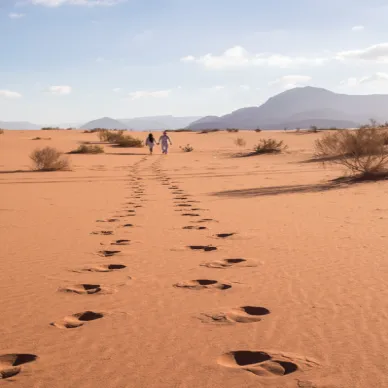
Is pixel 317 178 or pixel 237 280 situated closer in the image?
pixel 237 280

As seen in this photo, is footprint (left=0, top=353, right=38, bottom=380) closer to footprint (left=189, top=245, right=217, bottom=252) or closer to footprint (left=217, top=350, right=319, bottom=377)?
footprint (left=217, top=350, right=319, bottom=377)

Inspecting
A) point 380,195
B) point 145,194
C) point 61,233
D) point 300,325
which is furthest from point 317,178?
point 300,325

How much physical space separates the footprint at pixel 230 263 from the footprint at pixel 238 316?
1.18 m

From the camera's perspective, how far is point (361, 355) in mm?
2670

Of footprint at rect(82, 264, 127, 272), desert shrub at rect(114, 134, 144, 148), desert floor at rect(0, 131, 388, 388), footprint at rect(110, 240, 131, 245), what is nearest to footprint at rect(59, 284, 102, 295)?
desert floor at rect(0, 131, 388, 388)

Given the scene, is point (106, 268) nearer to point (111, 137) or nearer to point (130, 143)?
point (130, 143)

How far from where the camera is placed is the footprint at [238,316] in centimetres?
324

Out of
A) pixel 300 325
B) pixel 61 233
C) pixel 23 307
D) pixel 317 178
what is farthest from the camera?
pixel 317 178

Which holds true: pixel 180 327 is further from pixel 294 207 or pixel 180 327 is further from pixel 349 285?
pixel 294 207

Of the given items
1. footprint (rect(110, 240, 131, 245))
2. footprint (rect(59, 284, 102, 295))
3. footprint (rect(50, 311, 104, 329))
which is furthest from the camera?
footprint (rect(110, 240, 131, 245))

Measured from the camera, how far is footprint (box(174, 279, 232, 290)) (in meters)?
3.99

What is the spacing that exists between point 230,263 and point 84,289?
4.48ft

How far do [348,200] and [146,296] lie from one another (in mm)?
6039

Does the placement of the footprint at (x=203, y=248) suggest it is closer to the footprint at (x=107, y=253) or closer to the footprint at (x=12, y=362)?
the footprint at (x=107, y=253)
